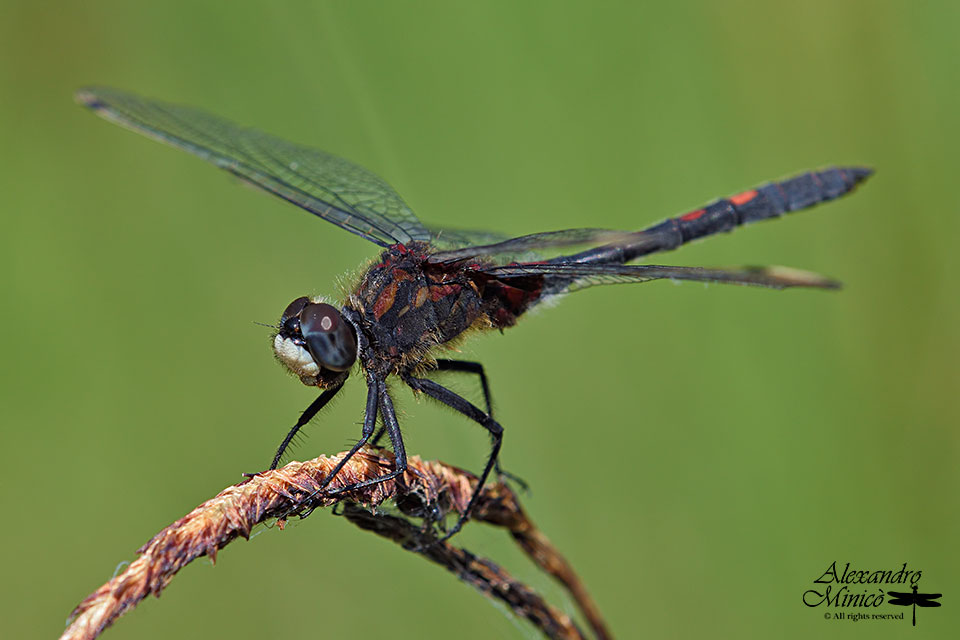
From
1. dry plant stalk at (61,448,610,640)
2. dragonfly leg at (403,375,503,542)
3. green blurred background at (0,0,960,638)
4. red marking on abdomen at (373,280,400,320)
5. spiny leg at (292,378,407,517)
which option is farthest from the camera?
green blurred background at (0,0,960,638)

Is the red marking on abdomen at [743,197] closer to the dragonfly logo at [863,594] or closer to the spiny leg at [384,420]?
the dragonfly logo at [863,594]

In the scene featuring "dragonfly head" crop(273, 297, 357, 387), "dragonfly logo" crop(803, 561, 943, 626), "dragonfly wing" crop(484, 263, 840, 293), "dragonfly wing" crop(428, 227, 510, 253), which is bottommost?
"dragonfly logo" crop(803, 561, 943, 626)

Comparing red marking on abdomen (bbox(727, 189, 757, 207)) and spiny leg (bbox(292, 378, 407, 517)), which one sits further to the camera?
red marking on abdomen (bbox(727, 189, 757, 207))

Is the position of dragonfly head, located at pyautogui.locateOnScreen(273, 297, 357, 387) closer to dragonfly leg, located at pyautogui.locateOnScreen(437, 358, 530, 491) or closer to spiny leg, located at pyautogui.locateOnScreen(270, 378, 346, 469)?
spiny leg, located at pyautogui.locateOnScreen(270, 378, 346, 469)

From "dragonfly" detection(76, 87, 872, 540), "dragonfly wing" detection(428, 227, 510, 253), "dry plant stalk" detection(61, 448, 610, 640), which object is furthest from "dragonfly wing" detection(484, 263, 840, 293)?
"dry plant stalk" detection(61, 448, 610, 640)

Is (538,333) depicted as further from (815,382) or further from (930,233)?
(930,233)

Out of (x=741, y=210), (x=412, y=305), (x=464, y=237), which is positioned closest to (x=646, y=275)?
(x=412, y=305)

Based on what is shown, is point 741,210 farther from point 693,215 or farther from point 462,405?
point 462,405
